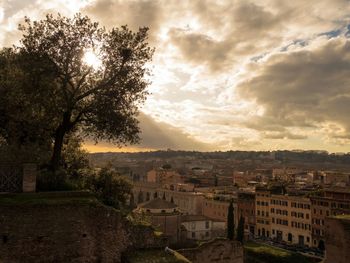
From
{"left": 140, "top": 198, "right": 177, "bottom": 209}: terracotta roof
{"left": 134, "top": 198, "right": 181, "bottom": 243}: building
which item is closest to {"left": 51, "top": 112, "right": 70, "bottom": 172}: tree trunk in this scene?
{"left": 134, "top": 198, "right": 181, "bottom": 243}: building

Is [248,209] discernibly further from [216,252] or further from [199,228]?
[216,252]

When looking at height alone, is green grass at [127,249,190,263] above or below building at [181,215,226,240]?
above

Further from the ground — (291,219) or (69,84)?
(69,84)

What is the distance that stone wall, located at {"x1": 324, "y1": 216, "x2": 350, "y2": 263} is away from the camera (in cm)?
2044

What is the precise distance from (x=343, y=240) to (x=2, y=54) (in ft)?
67.5

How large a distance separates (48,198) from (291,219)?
52.2 meters

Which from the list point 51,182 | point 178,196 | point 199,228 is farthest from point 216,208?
point 51,182

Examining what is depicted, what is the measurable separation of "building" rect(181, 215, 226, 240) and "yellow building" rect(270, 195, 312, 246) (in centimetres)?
838

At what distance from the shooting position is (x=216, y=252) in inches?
773

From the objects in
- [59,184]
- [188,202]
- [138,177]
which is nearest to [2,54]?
[59,184]

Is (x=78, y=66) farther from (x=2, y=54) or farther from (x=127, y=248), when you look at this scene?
(x=127, y=248)

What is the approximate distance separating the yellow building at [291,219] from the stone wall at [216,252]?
38.6m

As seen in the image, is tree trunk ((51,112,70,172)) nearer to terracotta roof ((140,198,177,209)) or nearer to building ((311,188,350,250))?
terracotta roof ((140,198,177,209))

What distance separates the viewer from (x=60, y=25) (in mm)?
17031
